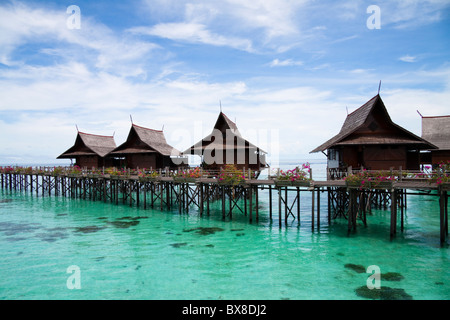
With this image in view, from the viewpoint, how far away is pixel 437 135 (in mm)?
25578

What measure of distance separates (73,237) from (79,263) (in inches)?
180

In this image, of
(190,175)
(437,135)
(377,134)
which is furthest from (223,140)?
(437,135)

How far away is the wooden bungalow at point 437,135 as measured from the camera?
82.1ft

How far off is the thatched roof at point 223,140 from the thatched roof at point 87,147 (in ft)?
50.0

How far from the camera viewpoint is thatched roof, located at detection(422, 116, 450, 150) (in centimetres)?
2512

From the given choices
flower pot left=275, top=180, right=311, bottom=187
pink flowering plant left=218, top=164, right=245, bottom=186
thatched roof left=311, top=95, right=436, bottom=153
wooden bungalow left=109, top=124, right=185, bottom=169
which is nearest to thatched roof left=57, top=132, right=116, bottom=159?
wooden bungalow left=109, top=124, right=185, bottom=169

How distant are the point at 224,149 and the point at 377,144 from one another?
11.1 meters

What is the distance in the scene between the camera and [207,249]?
523 inches

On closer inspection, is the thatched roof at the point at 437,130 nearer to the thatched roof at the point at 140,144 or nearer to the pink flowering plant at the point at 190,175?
the pink flowering plant at the point at 190,175

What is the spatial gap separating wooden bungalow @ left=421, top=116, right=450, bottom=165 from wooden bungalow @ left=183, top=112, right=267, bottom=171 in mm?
15275

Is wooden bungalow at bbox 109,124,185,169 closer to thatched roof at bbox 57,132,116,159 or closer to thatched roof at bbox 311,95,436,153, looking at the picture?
thatched roof at bbox 57,132,116,159

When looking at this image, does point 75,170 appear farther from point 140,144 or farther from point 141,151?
point 141,151
